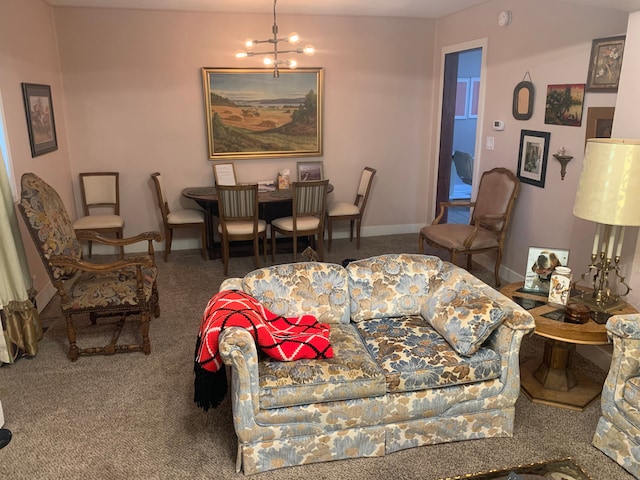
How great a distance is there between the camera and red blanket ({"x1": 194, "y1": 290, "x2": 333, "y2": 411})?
7.39ft

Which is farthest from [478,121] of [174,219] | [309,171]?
[174,219]

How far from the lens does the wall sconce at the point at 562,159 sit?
146 inches

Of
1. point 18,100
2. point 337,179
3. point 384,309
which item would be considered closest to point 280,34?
point 337,179

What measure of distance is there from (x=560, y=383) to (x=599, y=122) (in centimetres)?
179

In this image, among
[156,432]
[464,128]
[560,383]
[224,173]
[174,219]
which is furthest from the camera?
[464,128]

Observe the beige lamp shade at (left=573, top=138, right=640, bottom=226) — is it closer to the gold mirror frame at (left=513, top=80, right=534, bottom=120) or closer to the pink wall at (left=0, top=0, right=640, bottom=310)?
the pink wall at (left=0, top=0, right=640, bottom=310)

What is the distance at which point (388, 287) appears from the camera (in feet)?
9.19

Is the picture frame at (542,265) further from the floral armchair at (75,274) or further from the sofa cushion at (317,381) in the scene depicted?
the floral armchair at (75,274)

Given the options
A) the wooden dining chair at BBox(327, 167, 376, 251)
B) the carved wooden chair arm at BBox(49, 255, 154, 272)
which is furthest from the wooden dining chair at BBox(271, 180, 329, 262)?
the carved wooden chair arm at BBox(49, 255, 154, 272)

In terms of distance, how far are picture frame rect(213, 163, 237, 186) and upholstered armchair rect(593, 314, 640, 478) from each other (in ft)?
13.1

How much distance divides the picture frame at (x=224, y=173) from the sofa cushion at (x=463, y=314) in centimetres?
322

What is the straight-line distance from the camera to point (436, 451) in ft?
7.90

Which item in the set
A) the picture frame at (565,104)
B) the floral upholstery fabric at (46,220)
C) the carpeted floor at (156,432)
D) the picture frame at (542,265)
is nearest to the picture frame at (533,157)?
the picture frame at (565,104)

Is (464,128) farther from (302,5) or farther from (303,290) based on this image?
(303,290)
